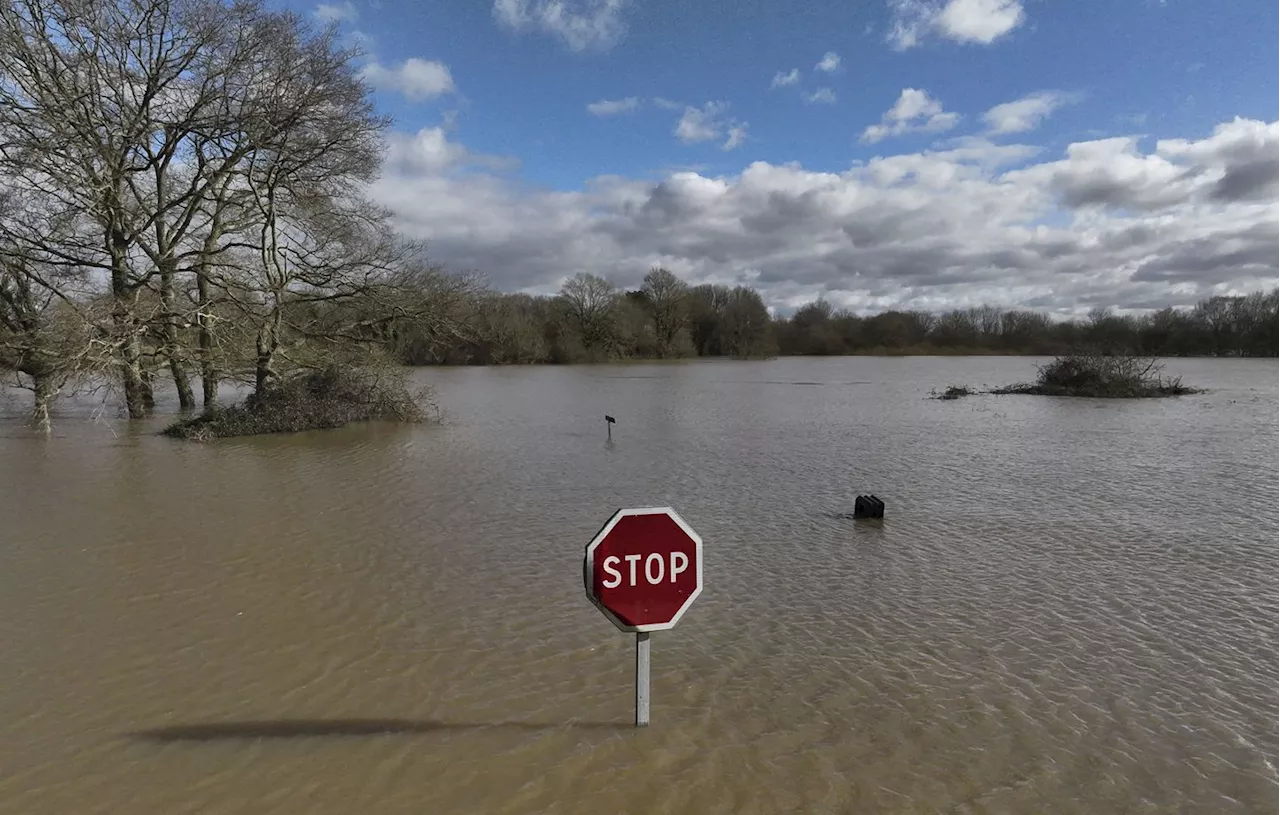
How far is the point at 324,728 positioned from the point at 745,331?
9436 centimetres

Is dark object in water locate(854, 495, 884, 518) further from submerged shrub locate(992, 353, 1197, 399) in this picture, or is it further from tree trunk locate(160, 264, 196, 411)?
submerged shrub locate(992, 353, 1197, 399)

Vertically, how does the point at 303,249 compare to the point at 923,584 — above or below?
above

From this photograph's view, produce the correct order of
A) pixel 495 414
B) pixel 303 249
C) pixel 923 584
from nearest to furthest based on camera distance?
pixel 923 584 → pixel 303 249 → pixel 495 414

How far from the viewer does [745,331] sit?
96.1 m

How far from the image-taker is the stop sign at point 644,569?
3.37 meters

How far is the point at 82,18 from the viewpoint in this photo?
16891 mm

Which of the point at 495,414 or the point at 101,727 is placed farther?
the point at 495,414

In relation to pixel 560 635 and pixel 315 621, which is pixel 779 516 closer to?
pixel 560 635

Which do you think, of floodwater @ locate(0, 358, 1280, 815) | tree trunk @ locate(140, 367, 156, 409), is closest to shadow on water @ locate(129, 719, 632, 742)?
floodwater @ locate(0, 358, 1280, 815)

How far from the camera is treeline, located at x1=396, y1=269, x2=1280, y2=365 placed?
79.2 meters

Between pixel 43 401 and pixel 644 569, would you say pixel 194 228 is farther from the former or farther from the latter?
pixel 644 569

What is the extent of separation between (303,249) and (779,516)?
1732 centimetres

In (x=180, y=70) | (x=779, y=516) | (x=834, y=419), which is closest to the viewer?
(x=779, y=516)

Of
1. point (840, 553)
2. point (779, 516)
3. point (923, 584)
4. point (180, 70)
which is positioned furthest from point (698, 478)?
point (180, 70)
